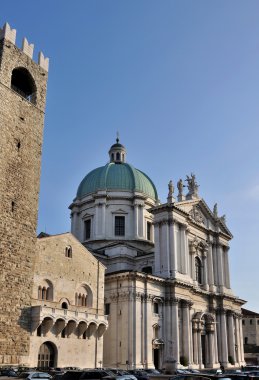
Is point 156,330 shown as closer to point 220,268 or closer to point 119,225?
point 119,225

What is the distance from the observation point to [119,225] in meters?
61.9

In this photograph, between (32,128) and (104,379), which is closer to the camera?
(104,379)

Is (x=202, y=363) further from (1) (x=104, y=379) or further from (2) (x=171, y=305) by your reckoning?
(1) (x=104, y=379)

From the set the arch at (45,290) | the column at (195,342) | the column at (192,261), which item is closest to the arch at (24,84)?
the arch at (45,290)

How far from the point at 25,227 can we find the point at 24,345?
8658mm

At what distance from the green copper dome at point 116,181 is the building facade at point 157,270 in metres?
0.14

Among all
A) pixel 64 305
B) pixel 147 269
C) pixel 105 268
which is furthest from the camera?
pixel 147 269

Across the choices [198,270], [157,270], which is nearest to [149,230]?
[198,270]

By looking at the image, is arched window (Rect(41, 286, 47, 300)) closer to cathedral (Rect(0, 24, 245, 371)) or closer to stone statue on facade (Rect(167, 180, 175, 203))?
cathedral (Rect(0, 24, 245, 371))

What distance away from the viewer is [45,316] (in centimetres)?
3509

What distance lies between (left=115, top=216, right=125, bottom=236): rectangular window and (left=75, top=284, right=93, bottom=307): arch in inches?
761

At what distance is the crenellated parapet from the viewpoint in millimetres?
38656

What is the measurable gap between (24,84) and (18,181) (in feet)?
32.0

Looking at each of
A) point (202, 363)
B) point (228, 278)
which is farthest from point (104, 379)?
point (228, 278)
